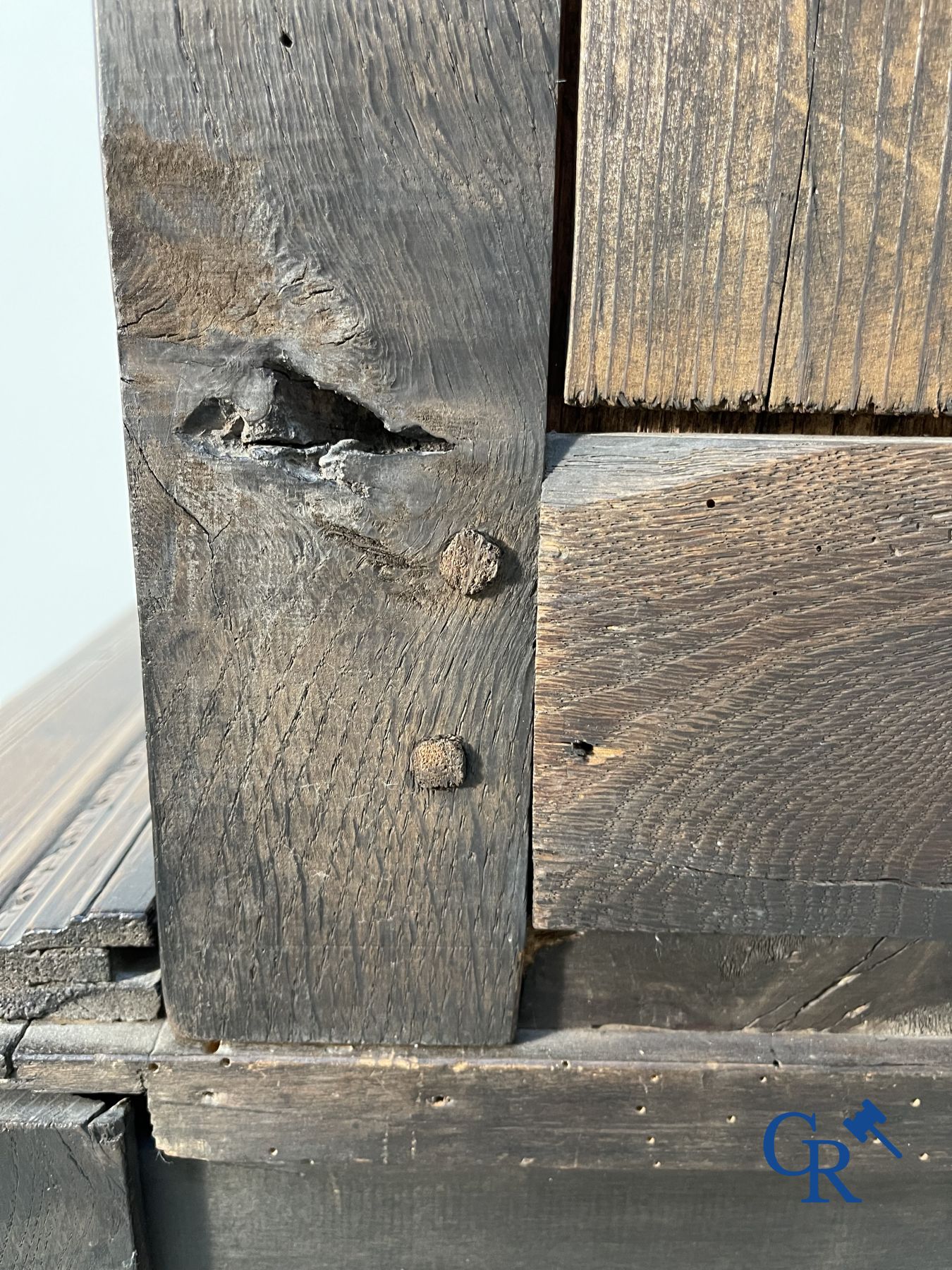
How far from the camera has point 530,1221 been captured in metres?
0.87

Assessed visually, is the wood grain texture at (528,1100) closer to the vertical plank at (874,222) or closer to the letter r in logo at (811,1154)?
the letter r in logo at (811,1154)

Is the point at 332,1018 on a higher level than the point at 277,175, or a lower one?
lower

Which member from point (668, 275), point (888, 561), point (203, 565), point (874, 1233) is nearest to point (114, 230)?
point (203, 565)

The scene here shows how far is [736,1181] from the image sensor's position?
86 cm

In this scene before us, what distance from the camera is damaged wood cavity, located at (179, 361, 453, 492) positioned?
64 cm

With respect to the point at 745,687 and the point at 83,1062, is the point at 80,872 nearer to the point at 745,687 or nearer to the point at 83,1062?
the point at 83,1062

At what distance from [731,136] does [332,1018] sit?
0.80 m

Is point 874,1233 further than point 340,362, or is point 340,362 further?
point 874,1233

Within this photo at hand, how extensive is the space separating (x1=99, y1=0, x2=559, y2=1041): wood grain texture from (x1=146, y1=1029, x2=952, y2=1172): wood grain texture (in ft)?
0.12

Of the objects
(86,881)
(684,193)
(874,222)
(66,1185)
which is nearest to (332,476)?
(684,193)

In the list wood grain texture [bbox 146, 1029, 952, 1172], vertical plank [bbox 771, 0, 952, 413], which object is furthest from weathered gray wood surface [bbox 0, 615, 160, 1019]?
vertical plank [bbox 771, 0, 952, 413]

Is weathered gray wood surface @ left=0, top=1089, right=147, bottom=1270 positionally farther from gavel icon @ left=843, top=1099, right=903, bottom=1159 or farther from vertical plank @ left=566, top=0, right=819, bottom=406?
vertical plank @ left=566, top=0, right=819, bottom=406

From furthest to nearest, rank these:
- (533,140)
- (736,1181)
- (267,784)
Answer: (736,1181) < (267,784) < (533,140)

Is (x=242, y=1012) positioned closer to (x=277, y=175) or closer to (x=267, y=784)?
(x=267, y=784)
